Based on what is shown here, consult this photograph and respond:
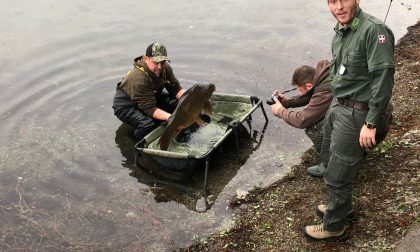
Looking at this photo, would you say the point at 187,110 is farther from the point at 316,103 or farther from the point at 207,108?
the point at 316,103

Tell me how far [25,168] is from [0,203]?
87 cm

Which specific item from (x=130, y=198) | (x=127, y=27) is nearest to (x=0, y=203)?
(x=130, y=198)

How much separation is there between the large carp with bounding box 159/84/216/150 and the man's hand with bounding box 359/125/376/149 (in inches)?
120

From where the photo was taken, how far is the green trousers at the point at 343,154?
4.20 m

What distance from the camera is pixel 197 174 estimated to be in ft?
23.0

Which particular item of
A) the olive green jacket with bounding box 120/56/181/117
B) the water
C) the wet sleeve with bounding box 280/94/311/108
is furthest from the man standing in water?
the olive green jacket with bounding box 120/56/181/117

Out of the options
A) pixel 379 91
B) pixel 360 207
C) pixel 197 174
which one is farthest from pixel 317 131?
pixel 379 91

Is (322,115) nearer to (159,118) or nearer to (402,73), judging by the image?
(159,118)

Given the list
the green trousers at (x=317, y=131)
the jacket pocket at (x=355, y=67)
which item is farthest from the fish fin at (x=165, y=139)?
the jacket pocket at (x=355, y=67)

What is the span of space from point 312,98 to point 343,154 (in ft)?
4.98

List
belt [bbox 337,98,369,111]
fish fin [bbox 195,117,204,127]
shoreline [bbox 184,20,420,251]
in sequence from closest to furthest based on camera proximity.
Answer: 1. belt [bbox 337,98,369,111]
2. shoreline [bbox 184,20,420,251]
3. fish fin [bbox 195,117,204,127]

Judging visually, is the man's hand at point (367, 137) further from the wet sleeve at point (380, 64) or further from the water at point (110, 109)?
the water at point (110, 109)

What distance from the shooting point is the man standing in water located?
376 centimetres

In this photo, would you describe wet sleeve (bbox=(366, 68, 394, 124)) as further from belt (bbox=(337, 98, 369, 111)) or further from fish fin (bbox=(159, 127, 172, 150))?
fish fin (bbox=(159, 127, 172, 150))
